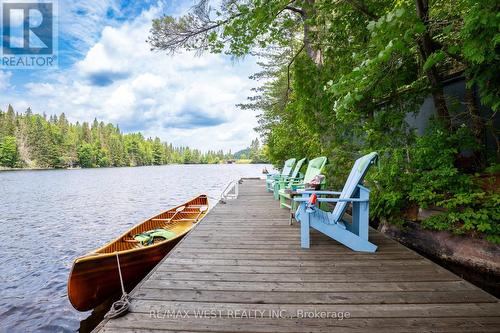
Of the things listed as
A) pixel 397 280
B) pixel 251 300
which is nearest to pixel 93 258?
pixel 251 300

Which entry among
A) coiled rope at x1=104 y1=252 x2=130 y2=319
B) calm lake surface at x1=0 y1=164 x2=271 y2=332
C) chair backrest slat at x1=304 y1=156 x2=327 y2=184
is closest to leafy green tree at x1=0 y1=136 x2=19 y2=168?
calm lake surface at x1=0 y1=164 x2=271 y2=332

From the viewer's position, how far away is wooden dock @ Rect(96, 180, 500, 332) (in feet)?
5.81

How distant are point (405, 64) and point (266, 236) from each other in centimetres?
416

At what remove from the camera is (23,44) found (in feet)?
32.9

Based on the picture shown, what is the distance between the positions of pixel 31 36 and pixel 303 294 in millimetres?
13780

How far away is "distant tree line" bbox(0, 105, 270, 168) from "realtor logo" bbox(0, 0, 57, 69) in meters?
32.9

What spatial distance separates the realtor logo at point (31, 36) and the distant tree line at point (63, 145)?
3291 cm

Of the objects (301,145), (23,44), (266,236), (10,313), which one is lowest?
(10,313)

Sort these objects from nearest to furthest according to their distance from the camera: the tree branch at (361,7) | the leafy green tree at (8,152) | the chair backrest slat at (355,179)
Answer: the chair backrest slat at (355,179) < the tree branch at (361,7) < the leafy green tree at (8,152)

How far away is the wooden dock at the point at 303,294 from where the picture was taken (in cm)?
177

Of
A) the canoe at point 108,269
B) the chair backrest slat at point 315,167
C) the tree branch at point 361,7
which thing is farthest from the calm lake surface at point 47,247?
the tree branch at point 361,7

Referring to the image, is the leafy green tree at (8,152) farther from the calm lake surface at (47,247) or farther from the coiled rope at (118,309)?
the coiled rope at (118,309)

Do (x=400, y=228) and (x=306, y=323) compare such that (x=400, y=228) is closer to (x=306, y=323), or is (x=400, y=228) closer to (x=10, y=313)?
(x=306, y=323)

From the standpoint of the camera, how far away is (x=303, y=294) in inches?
86.0
